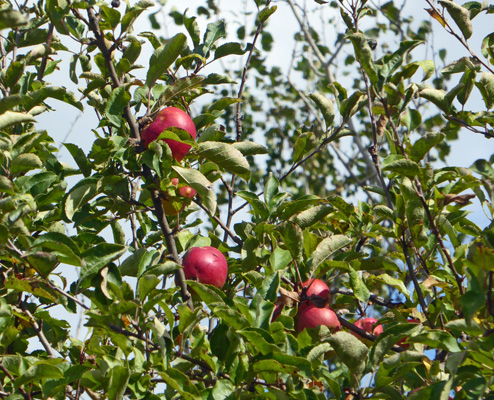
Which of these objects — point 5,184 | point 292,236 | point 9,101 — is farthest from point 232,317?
point 9,101

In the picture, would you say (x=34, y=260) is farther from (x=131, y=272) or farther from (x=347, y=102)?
(x=347, y=102)

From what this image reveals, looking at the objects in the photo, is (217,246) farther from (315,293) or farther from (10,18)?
(10,18)

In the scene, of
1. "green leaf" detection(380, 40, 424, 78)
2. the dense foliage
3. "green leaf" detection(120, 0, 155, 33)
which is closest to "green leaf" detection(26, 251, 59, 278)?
the dense foliage

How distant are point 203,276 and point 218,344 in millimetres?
379

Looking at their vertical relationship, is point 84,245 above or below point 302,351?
above

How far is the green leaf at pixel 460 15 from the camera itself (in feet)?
6.79

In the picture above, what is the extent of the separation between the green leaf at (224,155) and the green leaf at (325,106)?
1.44ft

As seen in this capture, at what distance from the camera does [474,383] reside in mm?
1355

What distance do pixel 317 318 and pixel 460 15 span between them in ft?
3.78

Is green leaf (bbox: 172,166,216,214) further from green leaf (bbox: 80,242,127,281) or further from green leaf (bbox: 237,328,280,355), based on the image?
green leaf (bbox: 237,328,280,355)

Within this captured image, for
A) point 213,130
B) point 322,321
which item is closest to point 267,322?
point 322,321

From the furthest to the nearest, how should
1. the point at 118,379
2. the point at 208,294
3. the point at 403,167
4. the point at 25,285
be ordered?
1. the point at 403,167
2. the point at 25,285
3. the point at 208,294
4. the point at 118,379

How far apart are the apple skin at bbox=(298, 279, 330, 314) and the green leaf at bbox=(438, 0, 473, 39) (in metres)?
1.03

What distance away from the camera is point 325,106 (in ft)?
7.52
